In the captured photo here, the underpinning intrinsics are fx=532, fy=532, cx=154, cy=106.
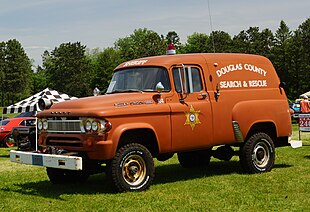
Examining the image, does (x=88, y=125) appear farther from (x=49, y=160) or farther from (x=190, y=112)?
(x=190, y=112)

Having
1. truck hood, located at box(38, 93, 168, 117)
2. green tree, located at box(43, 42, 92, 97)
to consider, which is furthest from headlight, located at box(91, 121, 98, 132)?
green tree, located at box(43, 42, 92, 97)

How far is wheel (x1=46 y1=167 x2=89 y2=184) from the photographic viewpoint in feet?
32.3

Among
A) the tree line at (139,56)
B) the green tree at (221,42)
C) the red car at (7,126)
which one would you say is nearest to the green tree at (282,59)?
the tree line at (139,56)

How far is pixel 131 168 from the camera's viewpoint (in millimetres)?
8711

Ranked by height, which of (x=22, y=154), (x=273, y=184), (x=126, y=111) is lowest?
(x=273, y=184)

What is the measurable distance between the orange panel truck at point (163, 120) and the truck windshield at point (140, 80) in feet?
0.06

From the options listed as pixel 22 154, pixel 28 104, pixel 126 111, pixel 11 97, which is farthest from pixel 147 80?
pixel 11 97

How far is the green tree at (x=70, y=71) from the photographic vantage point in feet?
285

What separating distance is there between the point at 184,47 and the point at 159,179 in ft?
320

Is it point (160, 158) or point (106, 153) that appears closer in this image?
point (106, 153)

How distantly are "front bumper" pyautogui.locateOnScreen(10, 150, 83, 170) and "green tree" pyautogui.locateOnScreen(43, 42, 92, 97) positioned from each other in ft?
253

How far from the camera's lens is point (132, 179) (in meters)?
8.73

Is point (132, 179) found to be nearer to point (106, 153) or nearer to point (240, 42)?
point (106, 153)

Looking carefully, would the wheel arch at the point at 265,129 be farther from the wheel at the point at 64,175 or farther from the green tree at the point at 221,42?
the green tree at the point at 221,42
